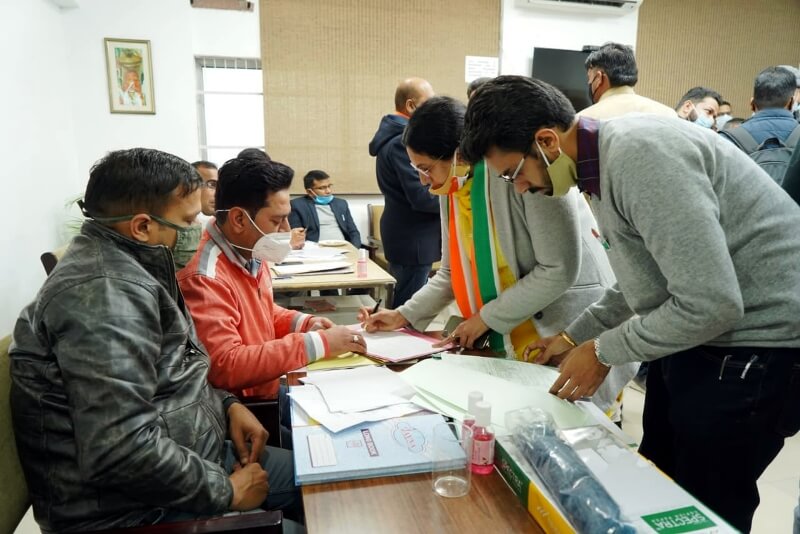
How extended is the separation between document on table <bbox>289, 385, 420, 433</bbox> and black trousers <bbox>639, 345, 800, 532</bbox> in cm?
54

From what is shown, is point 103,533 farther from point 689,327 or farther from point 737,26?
point 737,26

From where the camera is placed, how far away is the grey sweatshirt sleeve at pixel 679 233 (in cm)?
83

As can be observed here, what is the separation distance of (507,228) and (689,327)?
20.5 inches

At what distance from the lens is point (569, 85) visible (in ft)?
16.4

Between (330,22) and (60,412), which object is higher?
(330,22)

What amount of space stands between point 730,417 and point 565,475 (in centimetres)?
44

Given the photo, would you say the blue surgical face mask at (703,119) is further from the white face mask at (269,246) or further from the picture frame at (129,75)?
the picture frame at (129,75)

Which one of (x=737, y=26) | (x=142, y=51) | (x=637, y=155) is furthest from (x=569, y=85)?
(x=637, y=155)

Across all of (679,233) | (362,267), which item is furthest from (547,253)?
(362,267)

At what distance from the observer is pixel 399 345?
1.47 m

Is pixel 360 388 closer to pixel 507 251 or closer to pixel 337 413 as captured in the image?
pixel 337 413

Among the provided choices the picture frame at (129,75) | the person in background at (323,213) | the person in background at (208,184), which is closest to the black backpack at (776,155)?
the person in background at (208,184)

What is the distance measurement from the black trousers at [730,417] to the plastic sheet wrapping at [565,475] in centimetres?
34

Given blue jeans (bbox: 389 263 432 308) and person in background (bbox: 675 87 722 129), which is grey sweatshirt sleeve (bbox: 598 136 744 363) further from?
person in background (bbox: 675 87 722 129)
